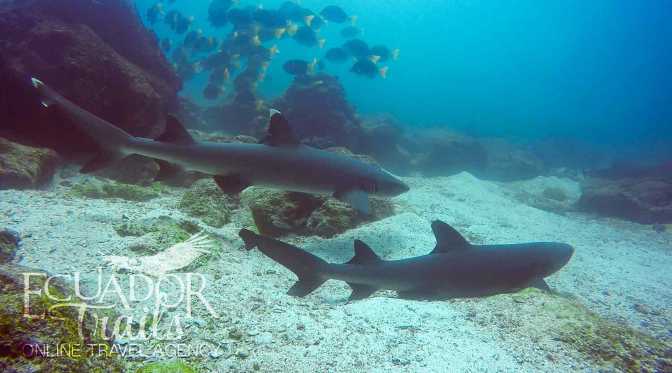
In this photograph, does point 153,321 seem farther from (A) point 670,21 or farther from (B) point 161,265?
(A) point 670,21

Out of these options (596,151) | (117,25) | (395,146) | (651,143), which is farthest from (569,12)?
(117,25)

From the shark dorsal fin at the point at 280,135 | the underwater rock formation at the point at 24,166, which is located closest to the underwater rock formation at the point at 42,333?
the shark dorsal fin at the point at 280,135

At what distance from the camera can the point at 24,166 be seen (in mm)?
5891

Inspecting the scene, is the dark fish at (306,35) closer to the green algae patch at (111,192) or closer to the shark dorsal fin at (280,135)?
the green algae patch at (111,192)

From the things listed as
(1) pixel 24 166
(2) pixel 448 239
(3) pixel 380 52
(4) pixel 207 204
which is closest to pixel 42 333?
(2) pixel 448 239

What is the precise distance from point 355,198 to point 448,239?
160 centimetres

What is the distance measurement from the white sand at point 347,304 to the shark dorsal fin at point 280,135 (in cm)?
173

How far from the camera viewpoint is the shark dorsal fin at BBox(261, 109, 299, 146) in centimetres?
471

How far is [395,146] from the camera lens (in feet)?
60.6

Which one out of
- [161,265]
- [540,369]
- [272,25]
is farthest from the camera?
[272,25]

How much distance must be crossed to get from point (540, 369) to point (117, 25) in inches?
664

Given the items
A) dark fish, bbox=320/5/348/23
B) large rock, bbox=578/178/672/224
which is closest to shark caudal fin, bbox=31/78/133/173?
large rock, bbox=578/178/672/224

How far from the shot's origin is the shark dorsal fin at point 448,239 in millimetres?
3811

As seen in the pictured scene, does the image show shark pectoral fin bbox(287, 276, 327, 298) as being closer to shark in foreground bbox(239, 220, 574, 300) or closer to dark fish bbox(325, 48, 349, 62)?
shark in foreground bbox(239, 220, 574, 300)
